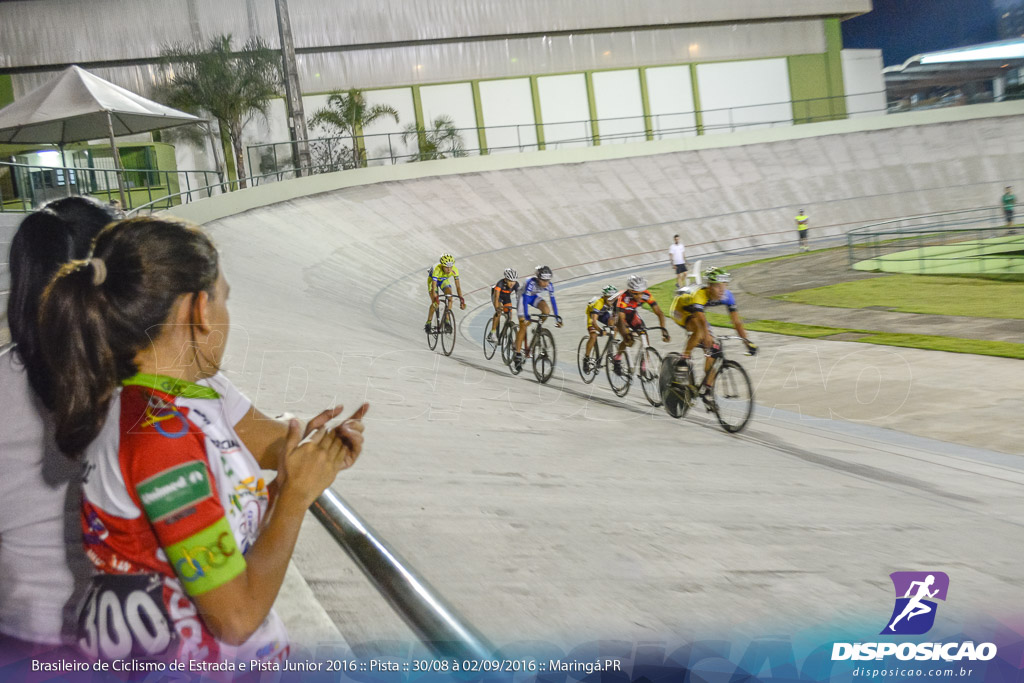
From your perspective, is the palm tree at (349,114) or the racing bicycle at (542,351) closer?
the racing bicycle at (542,351)

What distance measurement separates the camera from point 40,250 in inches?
68.2

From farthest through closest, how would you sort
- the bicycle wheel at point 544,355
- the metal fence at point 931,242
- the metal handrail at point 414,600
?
1. the metal fence at point 931,242
2. the bicycle wheel at point 544,355
3. the metal handrail at point 414,600

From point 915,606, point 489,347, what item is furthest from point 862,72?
point 915,606

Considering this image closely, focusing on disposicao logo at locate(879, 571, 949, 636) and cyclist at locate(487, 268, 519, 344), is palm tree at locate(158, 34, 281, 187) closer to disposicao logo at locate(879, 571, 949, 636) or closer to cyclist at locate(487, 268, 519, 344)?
cyclist at locate(487, 268, 519, 344)

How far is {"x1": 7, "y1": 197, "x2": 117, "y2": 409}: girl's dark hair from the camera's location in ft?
5.25

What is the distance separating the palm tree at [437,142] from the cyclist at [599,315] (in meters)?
19.7

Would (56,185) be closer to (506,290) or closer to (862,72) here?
(506,290)

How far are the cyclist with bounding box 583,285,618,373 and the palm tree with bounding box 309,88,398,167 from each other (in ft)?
66.5

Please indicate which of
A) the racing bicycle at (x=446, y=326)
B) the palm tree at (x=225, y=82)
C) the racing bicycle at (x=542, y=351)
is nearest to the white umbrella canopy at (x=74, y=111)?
the racing bicycle at (x=446, y=326)

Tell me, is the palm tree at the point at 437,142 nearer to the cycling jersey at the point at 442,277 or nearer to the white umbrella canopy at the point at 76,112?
the white umbrella canopy at the point at 76,112

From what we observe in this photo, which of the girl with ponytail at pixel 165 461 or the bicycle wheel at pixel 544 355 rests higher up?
the girl with ponytail at pixel 165 461

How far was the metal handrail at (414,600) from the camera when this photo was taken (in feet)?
4.31

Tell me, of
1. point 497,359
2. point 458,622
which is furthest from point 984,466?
point 497,359

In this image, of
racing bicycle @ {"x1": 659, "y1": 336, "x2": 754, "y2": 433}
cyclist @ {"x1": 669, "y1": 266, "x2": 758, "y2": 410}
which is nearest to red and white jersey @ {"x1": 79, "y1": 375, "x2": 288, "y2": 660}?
racing bicycle @ {"x1": 659, "y1": 336, "x2": 754, "y2": 433}
